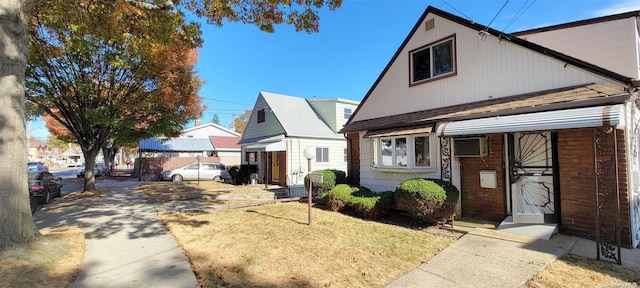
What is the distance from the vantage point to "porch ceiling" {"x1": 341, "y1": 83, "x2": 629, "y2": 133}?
A: 570 cm

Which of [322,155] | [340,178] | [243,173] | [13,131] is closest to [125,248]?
[13,131]

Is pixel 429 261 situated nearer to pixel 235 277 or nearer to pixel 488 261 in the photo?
pixel 488 261

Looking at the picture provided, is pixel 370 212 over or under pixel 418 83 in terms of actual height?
under

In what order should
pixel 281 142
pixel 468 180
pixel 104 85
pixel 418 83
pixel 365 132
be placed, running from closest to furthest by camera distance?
1. pixel 468 180
2. pixel 418 83
3. pixel 365 132
4. pixel 104 85
5. pixel 281 142

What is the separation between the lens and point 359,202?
9.10 m

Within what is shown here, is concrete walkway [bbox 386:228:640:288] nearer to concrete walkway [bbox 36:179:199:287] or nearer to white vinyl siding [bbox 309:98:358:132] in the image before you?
concrete walkway [bbox 36:179:199:287]

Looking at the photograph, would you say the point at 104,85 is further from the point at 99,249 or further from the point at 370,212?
the point at 370,212

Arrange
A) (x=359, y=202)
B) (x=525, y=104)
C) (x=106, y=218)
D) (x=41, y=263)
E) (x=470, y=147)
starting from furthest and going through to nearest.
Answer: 1. (x=359, y=202)
2. (x=106, y=218)
3. (x=470, y=147)
4. (x=525, y=104)
5. (x=41, y=263)

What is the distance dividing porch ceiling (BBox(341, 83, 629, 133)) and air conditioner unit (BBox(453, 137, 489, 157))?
1.95ft

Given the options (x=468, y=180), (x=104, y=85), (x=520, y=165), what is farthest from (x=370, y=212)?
(x=104, y=85)

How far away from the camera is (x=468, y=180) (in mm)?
8211

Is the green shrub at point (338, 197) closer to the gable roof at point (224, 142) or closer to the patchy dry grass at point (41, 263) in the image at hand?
the patchy dry grass at point (41, 263)

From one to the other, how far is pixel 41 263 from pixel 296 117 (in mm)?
15987

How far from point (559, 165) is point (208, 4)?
9704 millimetres
